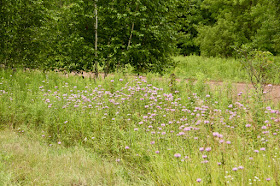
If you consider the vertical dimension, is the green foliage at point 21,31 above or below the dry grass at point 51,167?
above

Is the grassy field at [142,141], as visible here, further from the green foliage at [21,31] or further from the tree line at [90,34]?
the green foliage at [21,31]

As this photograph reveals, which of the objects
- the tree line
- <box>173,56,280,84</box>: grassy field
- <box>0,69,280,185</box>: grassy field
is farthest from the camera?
<box>173,56,280,84</box>: grassy field

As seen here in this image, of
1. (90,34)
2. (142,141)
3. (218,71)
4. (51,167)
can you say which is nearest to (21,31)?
(90,34)

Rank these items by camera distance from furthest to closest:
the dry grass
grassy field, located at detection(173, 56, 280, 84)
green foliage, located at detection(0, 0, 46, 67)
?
1. grassy field, located at detection(173, 56, 280, 84)
2. green foliage, located at detection(0, 0, 46, 67)
3. the dry grass

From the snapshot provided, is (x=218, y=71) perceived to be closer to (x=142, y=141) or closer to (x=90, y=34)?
(x=90, y=34)

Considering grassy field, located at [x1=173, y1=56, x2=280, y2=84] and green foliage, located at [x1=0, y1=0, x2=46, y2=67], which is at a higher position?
green foliage, located at [x1=0, y1=0, x2=46, y2=67]

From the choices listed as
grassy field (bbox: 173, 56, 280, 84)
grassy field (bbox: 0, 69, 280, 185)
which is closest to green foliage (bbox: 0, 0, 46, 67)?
grassy field (bbox: 0, 69, 280, 185)

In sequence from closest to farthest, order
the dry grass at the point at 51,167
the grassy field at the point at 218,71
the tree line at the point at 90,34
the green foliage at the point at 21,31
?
the dry grass at the point at 51,167, the green foliage at the point at 21,31, the tree line at the point at 90,34, the grassy field at the point at 218,71

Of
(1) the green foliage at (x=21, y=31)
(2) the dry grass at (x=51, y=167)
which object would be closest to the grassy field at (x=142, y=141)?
(2) the dry grass at (x=51, y=167)

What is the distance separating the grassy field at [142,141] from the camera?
3295 millimetres

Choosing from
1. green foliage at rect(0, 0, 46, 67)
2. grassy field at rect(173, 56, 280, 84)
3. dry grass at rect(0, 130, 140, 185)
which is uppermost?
green foliage at rect(0, 0, 46, 67)

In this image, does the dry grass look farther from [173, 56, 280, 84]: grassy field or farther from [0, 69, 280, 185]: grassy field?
[173, 56, 280, 84]: grassy field

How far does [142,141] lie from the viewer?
444cm

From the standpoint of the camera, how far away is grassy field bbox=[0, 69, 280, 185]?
329 centimetres
